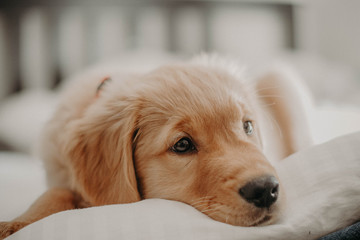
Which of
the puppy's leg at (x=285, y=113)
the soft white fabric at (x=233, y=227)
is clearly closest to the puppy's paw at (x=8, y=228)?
the soft white fabric at (x=233, y=227)

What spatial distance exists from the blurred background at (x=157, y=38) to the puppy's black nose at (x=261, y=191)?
3080 mm

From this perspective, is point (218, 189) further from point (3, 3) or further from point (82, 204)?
point (3, 3)

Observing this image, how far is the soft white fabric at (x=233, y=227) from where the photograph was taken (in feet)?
3.35

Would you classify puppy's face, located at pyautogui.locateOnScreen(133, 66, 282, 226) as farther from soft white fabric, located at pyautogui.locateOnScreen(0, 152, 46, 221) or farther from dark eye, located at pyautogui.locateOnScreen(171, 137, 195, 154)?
soft white fabric, located at pyautogui.locateOnScreen(0, 152, 46, 221)

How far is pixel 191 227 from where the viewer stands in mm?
1042

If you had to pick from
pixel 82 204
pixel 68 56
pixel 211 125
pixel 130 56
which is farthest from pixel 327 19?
pixel 82 204

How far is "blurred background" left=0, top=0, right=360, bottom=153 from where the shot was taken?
419cm

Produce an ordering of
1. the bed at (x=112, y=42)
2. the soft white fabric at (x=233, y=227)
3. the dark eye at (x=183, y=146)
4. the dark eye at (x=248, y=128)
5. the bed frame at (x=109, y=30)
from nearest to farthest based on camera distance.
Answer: the soft white fabric at (x=233, y=227) → the dark eye at (x=183, y=146) → the dark eye at (x=248, y=128) → the bed at (x=112, y=42) → the bed frame at (x=109, y=30)

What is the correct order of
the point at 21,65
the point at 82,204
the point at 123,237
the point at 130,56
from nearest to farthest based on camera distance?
the point at 123,237 → the point at 82,204 → the point at 130,56 → the point at 21,65

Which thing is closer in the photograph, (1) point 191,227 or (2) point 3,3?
(1) point 191,227

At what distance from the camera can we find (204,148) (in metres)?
1.41

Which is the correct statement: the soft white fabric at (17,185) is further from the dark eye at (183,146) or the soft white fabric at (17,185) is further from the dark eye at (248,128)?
the dark eye at (248,128)

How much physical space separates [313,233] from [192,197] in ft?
1.46

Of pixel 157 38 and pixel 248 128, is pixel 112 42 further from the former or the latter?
pixel 248 128
